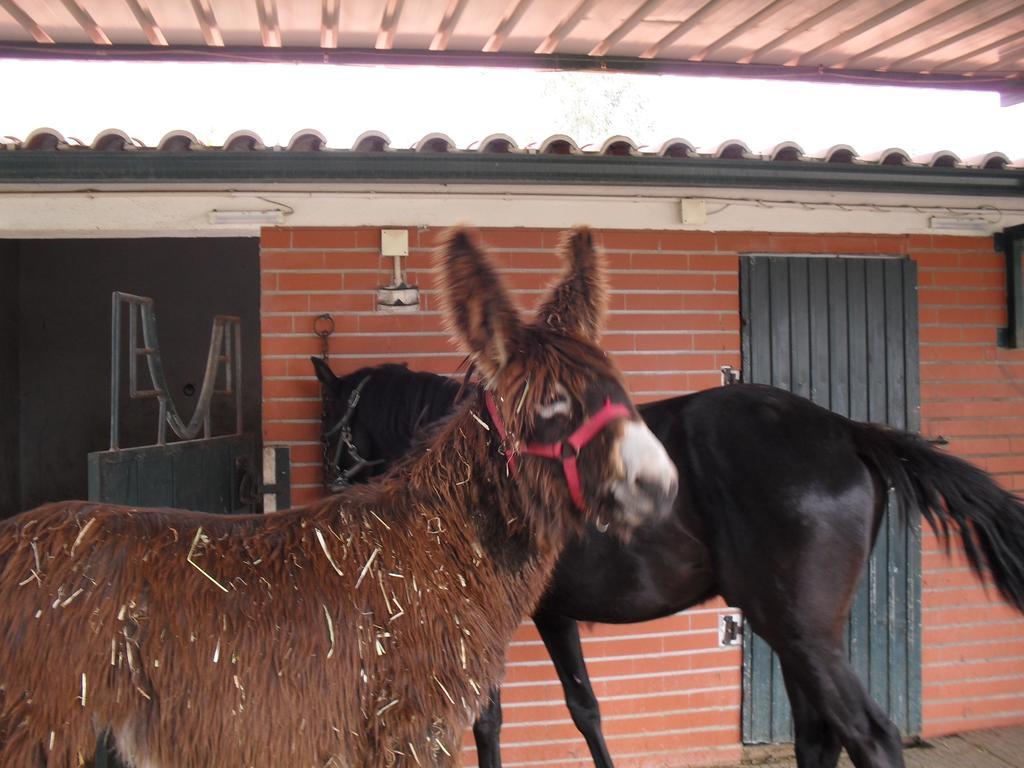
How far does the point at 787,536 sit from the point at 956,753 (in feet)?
8.09

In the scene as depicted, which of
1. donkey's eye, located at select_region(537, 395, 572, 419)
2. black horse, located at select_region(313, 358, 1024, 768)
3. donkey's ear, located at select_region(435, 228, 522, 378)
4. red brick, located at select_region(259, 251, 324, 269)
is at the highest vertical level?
red brick, located at select_region(259, 251, 324, 269)

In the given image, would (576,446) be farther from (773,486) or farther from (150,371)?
(150,371)

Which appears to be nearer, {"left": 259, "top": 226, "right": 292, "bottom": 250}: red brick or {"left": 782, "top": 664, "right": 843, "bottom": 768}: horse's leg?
{"left": 782, "top": 664, "right": 843, "bottom": 768}: horse's leg

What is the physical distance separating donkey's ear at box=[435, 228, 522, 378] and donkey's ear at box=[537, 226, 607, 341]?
0.58 feet

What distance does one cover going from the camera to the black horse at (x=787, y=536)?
3.21 meters

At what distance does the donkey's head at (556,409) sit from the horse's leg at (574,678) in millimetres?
2009

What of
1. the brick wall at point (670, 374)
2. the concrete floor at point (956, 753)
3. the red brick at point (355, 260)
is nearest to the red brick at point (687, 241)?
the brick wall at point (670, 374)

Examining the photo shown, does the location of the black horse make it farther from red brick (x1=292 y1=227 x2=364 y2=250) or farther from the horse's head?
red brick (x1=292 y1=227 x2=364 y2=250)

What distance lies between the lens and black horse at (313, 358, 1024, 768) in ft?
A: 10.5

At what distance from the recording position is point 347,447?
405 cm

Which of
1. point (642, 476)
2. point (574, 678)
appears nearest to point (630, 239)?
point (574, 678)

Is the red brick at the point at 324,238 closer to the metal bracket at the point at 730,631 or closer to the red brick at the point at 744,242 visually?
the red brick at the point at 744,242

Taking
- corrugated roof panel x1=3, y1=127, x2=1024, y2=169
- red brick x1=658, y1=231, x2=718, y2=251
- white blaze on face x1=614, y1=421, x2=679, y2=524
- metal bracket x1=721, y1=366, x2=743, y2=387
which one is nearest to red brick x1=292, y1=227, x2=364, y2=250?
corrugated roof panel x1=3, y1=127, x2=1024, y2=169

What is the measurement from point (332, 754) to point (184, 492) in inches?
87.2
